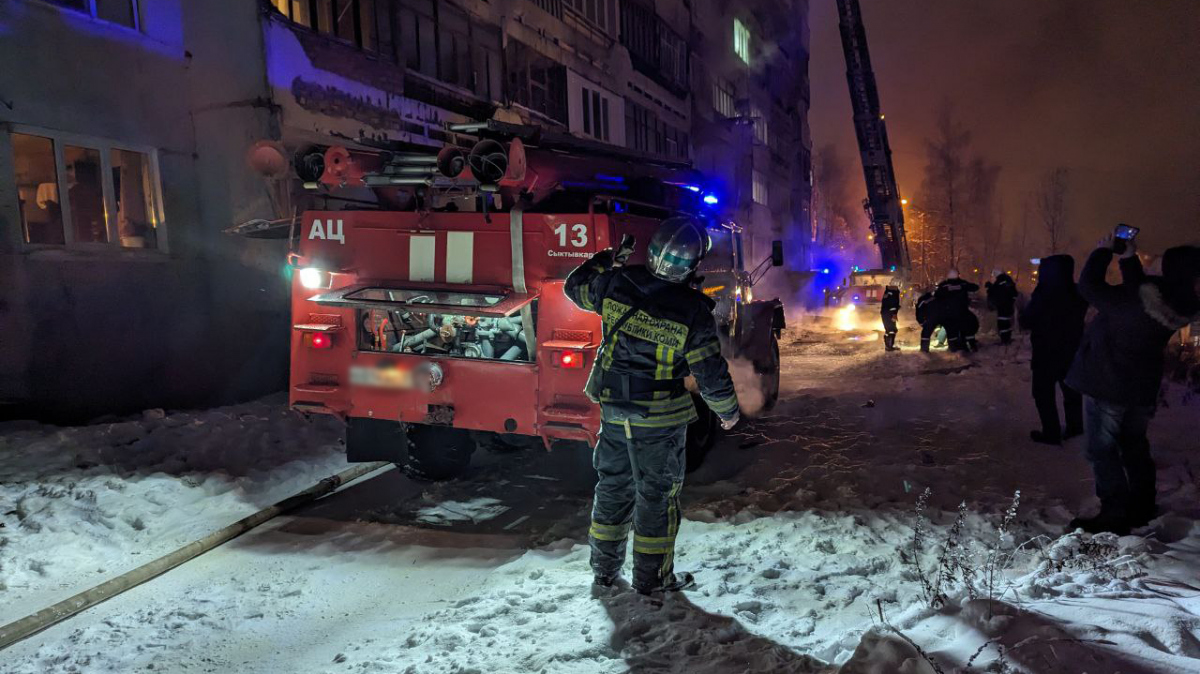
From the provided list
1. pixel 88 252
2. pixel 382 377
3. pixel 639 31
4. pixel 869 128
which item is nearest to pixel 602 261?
pixel 382 377

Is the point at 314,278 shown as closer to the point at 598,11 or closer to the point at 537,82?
the point at 537,82

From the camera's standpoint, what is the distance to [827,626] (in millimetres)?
3340

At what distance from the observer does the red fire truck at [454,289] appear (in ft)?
15.7

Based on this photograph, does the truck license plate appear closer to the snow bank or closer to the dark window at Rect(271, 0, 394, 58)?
the snow bank

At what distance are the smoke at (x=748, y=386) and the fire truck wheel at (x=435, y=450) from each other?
327 cm

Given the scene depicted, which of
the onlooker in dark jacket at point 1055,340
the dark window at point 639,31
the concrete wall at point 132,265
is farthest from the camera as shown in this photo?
the dark window at point 639,31

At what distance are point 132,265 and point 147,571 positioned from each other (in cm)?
498

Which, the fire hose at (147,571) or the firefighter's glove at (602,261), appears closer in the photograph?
the fire hose at (147,571)

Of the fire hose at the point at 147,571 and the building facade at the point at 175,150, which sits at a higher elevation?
the building facade at the point at 175,150

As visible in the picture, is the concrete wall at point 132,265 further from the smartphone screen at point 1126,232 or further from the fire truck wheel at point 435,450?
the smartphone screen at point 1126,232

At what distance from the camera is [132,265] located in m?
7.85

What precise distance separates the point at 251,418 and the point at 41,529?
325 centimetres

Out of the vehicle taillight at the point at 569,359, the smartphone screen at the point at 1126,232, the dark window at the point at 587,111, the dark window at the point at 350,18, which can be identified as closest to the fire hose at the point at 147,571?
the vehicle taillight at the point at 569,359

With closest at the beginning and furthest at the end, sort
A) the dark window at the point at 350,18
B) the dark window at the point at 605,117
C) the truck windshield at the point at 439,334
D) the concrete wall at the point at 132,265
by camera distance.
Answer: the truck windshield at the point at 439,334 → the concrete wall at the point at 132,265 → the dark window at the point at 350,18 → the dark window at the point at 605,117
